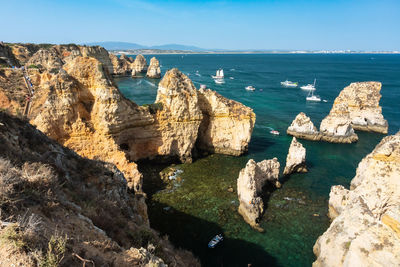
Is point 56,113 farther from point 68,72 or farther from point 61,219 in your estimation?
point 61,219

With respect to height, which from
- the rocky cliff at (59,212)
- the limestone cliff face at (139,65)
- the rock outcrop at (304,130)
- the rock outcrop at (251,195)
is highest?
the limestone cliff face at (139,65)

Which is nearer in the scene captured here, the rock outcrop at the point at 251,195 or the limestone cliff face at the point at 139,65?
the rock outcrop at the point at 251,195

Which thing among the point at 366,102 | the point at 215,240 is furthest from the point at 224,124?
the point at 366,102

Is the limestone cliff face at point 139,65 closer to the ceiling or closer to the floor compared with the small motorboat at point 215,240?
closer to the ceiling

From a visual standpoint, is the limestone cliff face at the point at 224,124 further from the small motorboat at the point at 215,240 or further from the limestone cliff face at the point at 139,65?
the limestone cliff face at the point at 139,65

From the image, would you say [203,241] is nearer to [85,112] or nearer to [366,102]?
[85,112]

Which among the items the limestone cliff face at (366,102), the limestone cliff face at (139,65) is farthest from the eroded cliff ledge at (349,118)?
the limestone cliff face at (139,65)

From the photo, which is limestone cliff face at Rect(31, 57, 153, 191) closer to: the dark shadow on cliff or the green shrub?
the dark shadow on cliff

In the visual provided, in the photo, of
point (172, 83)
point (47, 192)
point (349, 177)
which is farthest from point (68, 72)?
point (349, 177)

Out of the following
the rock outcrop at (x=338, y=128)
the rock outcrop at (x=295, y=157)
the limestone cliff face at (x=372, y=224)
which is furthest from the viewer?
the rock outcrop at (x=338, y=128)
